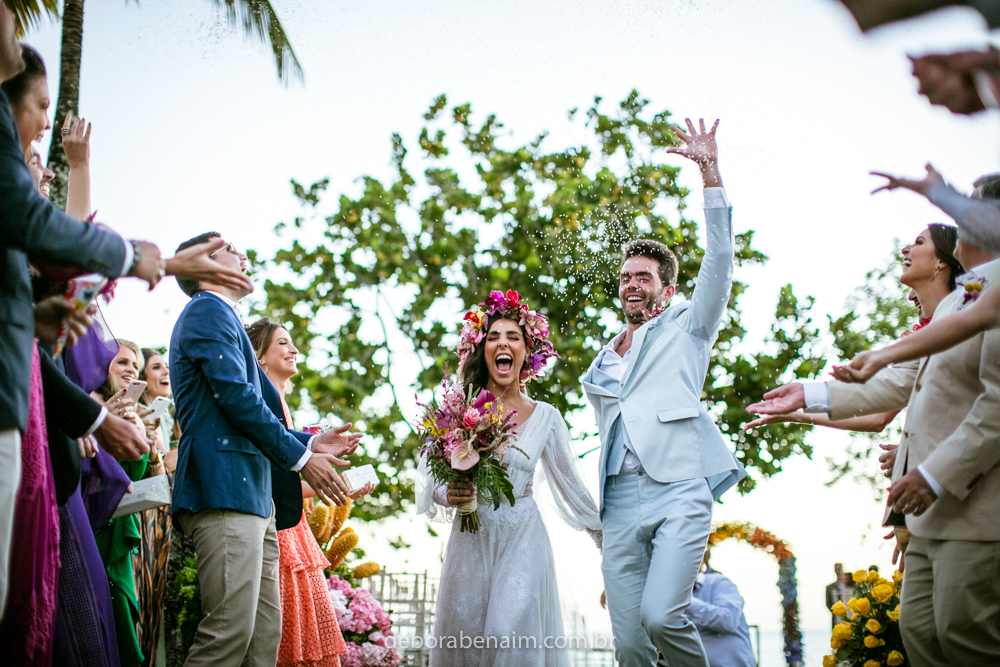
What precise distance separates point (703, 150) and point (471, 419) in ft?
6.12

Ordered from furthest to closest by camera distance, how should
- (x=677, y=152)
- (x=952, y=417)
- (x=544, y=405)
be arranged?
(x=544, y=405)
(x=677, y=152)
(x=952, y=417)

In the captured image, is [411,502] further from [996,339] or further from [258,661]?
[996,339]

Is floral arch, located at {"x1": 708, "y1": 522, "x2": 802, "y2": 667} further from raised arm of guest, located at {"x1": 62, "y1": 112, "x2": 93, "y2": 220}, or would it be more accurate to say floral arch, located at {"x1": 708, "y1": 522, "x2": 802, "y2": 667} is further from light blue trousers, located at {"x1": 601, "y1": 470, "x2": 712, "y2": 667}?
raised arm of guest, located at {"x1": 62, "y1": 112, "x2": 93, "y2": 220}

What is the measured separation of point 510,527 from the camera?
451 cm

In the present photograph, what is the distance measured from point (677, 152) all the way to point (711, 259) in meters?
0.54

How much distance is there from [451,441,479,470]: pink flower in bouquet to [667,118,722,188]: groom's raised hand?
1851 millimetres

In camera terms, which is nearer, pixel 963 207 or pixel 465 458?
pixel 963 207

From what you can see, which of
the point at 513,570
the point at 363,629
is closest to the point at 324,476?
the point at 513,570

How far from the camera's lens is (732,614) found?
5.80m

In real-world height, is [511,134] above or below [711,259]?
above

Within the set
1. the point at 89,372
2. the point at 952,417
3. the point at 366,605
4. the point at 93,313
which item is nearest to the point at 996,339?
the point at 952,417

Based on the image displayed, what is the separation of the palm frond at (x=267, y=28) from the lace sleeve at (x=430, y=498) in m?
2.34

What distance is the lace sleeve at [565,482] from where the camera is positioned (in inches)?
189

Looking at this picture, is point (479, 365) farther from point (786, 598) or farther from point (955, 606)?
point (786, 598)
